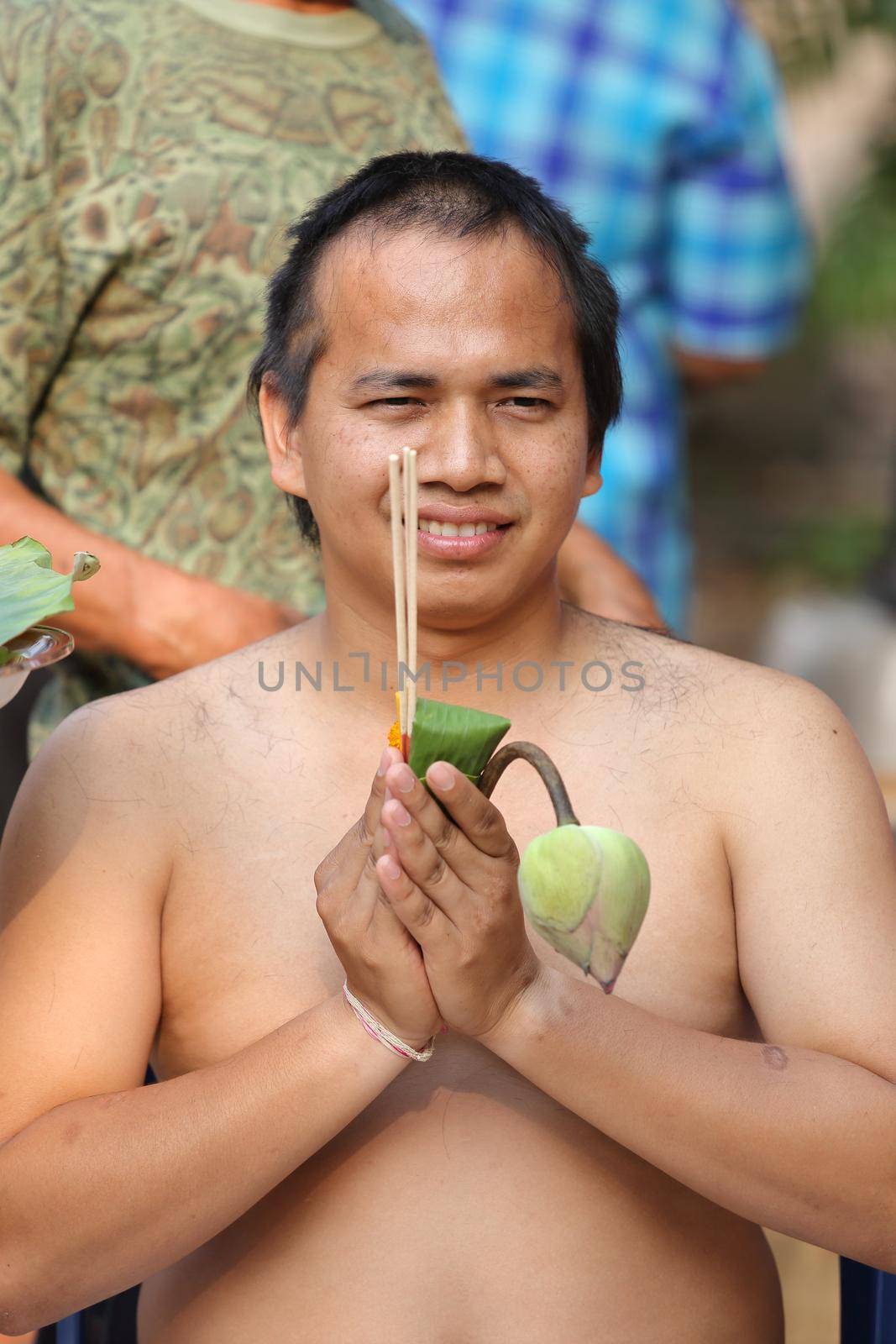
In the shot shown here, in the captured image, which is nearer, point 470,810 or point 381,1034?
point 470,810

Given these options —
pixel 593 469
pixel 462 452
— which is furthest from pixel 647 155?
pixel 462 452

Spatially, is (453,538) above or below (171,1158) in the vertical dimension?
above

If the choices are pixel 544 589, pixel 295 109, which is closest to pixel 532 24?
pixel 295 109

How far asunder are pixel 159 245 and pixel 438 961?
114cm

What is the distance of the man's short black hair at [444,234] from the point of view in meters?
1.67

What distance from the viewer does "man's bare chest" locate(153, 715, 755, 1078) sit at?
167 centimetres

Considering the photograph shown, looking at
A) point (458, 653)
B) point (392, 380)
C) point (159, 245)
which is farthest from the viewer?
point (159, 245)

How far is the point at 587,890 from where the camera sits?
1.17m

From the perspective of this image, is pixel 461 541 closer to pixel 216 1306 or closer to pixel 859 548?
pixel 216 1306

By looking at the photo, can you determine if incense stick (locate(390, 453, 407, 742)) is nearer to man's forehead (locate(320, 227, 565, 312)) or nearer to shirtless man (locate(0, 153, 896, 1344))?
shirtless man (locate(0, 153, 896, 1344))

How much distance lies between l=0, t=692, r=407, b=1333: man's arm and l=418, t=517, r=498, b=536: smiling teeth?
420 millimetres

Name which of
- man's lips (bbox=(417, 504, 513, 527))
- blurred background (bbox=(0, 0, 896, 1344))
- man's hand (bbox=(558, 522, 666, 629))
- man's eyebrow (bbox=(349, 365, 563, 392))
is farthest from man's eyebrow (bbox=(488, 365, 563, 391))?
blurred background (bbox=(0, 0, 896, 1344))

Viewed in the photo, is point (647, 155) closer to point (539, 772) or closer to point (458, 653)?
point (458, 653)

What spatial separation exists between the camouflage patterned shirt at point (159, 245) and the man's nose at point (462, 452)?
68 cm
